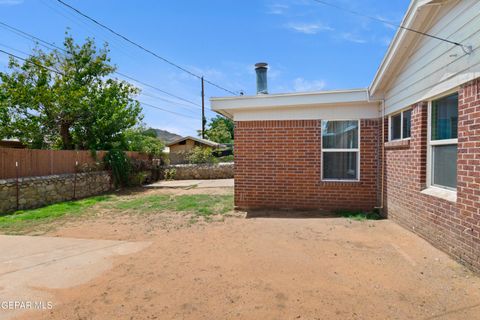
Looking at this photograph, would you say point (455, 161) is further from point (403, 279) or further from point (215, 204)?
point (215, 204)

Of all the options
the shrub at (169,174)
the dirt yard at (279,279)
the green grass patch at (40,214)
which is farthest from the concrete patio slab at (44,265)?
the shrub at (169,174)

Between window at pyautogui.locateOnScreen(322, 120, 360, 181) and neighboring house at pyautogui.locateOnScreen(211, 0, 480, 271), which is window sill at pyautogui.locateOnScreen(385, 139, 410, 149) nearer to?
neighboring house at pyautogui.locateOnScreen(211, 0, 480, 271)

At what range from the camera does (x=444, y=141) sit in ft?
15.2

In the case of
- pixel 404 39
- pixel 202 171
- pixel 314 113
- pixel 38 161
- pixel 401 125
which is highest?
pixel 404 39

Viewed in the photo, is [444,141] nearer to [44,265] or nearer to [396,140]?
[396,140]

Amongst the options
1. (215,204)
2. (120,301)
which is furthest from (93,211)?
(120,301)

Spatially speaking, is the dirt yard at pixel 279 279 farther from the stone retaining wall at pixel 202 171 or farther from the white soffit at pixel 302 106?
the stone retaining wall at pixel 202 171

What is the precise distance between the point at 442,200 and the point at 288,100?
4.05 m

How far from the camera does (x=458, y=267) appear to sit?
3.87 meters

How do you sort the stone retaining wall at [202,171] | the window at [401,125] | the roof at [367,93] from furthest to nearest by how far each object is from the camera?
the stone retaining wall at [202,171] → the window at [401,125] → the roof at [367,93]

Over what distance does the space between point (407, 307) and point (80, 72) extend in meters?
18.6

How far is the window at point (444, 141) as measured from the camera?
4.40 m

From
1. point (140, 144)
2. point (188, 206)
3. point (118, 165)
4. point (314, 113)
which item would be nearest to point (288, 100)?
point (314, 113)

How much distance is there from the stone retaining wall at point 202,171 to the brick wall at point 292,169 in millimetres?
12076
